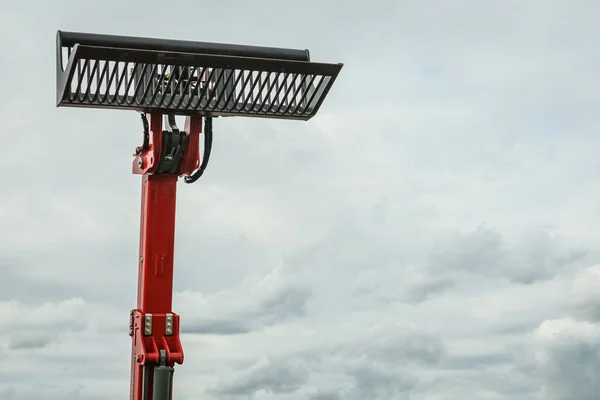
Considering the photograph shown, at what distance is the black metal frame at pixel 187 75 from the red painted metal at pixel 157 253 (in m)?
0.32

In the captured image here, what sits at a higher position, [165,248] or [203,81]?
[203,81]

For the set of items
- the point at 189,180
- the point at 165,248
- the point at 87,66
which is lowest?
the point at 165,248

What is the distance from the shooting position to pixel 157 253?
1073cm

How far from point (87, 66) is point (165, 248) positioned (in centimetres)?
211

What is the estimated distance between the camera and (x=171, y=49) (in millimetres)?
10352

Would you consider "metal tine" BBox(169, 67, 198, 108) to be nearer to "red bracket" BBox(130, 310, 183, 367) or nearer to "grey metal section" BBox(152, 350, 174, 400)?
"red bracket" BBox(130, 310, 183, 367)

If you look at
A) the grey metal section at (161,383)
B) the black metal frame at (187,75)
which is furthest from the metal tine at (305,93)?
the grey metal section at (161,383)

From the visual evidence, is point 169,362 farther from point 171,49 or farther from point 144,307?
point 171,49

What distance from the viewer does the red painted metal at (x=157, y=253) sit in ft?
34.8

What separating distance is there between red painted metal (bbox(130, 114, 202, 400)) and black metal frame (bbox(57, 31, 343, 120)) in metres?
0.32

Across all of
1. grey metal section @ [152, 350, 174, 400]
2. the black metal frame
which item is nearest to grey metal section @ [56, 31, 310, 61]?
the black metal frame

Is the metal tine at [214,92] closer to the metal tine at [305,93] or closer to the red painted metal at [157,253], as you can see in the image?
the red painted metal at [157,253]

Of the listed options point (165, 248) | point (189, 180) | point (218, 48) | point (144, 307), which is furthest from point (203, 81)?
point (144, 307)

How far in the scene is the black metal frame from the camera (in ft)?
32.4
